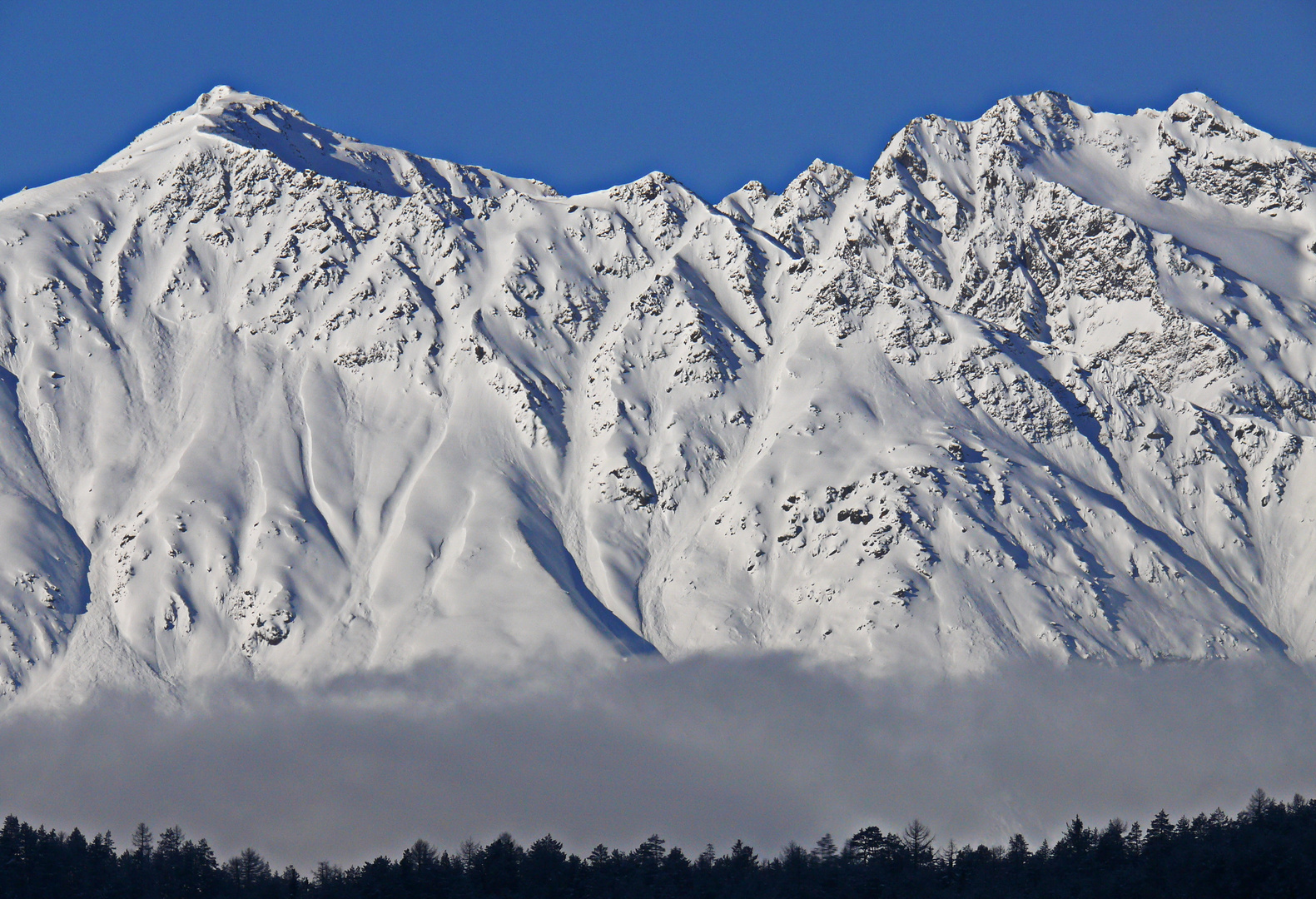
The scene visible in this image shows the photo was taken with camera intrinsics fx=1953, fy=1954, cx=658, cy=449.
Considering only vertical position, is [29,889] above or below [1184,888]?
above

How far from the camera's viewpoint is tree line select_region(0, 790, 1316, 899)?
513 ft

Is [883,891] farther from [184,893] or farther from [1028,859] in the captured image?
[184,893]

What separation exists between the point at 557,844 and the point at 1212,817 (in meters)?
63.8

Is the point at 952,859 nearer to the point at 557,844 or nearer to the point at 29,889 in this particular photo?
the point at 557,844

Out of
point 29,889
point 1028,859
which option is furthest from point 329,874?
point 1028,859

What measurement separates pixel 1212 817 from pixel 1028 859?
19.4m

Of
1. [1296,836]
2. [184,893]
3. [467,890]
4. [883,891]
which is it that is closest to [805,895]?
[883,891]

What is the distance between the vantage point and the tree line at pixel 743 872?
15638 centimetres

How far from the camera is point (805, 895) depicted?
16362 cm

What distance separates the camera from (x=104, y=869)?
565 feet

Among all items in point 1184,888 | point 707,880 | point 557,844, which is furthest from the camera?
point 557,844

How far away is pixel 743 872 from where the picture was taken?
7303 inches

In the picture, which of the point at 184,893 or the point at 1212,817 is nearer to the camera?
the point at 184,893

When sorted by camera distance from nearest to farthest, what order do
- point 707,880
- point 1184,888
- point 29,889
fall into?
point 1184,888 → point 29,889 → point 707,880
